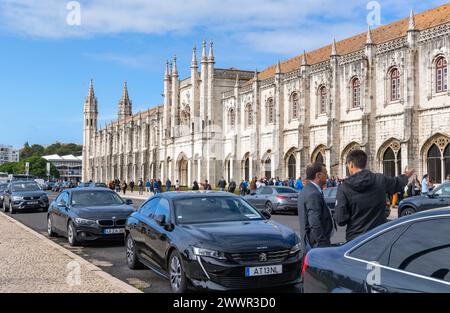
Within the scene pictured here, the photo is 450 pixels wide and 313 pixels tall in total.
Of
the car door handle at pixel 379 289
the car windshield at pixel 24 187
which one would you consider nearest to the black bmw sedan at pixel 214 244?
the car door handle at pixel 379 289

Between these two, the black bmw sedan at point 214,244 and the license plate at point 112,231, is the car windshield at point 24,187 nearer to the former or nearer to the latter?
the license plate at point 112,231

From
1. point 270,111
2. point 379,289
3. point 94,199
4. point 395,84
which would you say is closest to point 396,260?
point 379,289

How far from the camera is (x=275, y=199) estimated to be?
23109 millimetres

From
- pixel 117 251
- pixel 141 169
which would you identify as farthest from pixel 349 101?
pixel 141 169

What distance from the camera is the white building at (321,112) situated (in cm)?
2959

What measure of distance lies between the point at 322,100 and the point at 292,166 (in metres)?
6.13

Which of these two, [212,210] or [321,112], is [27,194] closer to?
[212,210]

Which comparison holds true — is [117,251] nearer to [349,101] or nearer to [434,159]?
[434,159]

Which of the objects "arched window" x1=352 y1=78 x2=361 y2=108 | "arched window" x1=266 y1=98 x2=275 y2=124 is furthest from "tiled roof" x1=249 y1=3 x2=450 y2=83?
"arched window" x1=266 y1=98 x2=275 y2=124

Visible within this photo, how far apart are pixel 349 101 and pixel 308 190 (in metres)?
30.1

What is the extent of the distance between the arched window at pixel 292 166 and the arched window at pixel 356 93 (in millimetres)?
7876

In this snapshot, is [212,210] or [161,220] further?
[212,210]

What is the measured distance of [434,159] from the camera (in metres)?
29.2

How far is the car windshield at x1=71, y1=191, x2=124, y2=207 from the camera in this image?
13.7 meters
